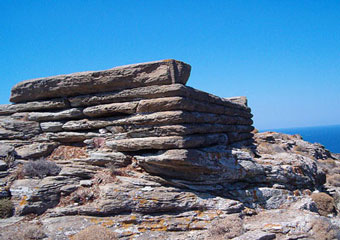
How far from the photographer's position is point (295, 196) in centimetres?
999

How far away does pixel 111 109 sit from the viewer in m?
10.2

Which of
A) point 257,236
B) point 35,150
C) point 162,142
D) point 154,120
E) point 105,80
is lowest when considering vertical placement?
point 257,236

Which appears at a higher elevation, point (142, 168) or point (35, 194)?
point (142, 168)

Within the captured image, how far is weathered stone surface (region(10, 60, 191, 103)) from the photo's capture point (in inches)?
372

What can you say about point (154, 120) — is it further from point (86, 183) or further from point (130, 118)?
point (86, 183)

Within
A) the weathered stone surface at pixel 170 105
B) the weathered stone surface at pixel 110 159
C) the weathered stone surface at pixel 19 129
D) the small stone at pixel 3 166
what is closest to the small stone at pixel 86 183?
the weathered stone surface at pixel 110 159

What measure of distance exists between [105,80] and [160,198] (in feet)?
16.0

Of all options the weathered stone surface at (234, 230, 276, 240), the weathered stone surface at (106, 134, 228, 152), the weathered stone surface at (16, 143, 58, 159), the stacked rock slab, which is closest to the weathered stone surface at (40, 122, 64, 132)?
the stacked rock slab

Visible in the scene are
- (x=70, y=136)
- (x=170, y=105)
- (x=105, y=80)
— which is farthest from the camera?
(x=70, y=136)

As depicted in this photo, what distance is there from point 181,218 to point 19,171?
5943 millimetres

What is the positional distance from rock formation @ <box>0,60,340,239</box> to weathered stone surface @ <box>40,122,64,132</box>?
4 centimetres

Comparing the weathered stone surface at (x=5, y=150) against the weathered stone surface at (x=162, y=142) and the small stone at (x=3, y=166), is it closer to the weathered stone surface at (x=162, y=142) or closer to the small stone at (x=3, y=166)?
the small stone at (x=3, y=166)

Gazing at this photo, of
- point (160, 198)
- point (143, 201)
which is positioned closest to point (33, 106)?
point (143, 201)

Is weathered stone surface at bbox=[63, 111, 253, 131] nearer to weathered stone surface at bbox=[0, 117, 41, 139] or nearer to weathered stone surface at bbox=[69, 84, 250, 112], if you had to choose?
weathered stone surface at bbox=[69, 84, 250, 112]
